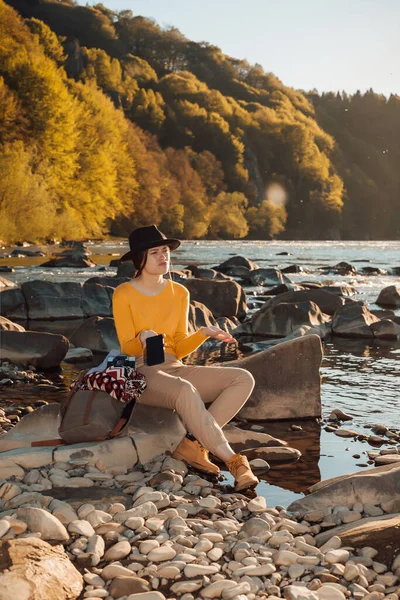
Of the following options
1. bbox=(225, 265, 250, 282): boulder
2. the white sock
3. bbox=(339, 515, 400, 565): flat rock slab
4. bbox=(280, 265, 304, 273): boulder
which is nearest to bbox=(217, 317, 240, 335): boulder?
the white sock

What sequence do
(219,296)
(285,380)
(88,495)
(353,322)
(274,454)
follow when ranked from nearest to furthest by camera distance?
(88,495)
(274,454)
(285,380)
(353,322)
(219,296)

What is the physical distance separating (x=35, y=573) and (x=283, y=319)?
403 inches

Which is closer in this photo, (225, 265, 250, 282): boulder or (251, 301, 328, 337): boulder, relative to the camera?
(251, 301, 328, 337): boulder

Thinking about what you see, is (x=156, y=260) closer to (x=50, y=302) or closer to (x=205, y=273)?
(x=50, y=302)

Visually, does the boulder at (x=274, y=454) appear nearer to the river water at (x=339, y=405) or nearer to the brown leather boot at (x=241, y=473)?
the river water at (x=339, y=405)

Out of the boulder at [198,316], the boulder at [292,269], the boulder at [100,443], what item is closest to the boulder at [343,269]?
the boulder at [292,269]

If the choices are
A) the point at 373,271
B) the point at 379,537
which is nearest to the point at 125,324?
the point at 379,537

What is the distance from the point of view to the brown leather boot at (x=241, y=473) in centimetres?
506

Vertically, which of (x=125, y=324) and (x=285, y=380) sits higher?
(x=125, y=324)

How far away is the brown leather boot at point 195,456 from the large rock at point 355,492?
82cm

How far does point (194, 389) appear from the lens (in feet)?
17.5

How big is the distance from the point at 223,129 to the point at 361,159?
57.4 meters

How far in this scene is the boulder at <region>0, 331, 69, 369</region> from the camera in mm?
9742

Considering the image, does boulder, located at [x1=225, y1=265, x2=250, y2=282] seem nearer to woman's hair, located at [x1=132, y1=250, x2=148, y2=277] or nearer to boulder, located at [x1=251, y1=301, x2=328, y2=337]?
boulder, located at [x1=251, y1=301, x2=328, y2=337]
